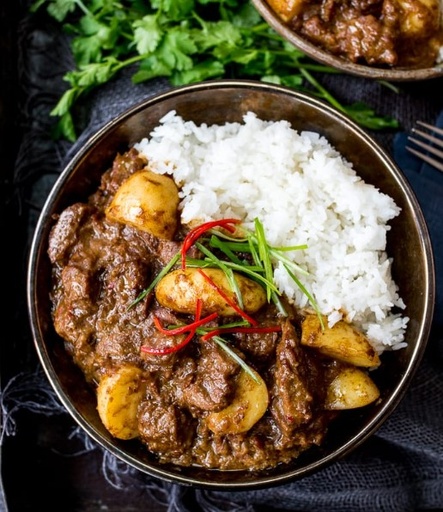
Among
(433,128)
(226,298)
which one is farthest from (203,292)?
(433,128)

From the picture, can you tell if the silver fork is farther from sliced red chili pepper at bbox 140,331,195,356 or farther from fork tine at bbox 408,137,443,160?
sliced red chili pepper at bbox 140,331,195,356

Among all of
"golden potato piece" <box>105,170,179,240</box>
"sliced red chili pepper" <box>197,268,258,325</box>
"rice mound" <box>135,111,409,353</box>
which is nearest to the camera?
"sliced red chili pepper" <box>197,268,258,325</box>

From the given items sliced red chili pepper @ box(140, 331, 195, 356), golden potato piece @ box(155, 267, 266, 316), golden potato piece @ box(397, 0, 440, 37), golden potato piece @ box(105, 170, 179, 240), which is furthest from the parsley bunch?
sliced red chili pepper @ box(140, 331, 195, 356)

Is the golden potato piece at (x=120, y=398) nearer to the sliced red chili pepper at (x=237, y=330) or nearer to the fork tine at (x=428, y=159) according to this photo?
the sliced red chili pepper at (x=237, y=330)

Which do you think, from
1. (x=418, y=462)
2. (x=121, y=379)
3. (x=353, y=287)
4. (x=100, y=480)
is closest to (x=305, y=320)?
(x=353, y=287)

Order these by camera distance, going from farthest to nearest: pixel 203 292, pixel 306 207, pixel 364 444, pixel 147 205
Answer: pixel 364 444, pixel 306 207, pixel 147 205, pixel 203 292

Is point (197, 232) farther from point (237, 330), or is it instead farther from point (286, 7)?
point (286, 7)
